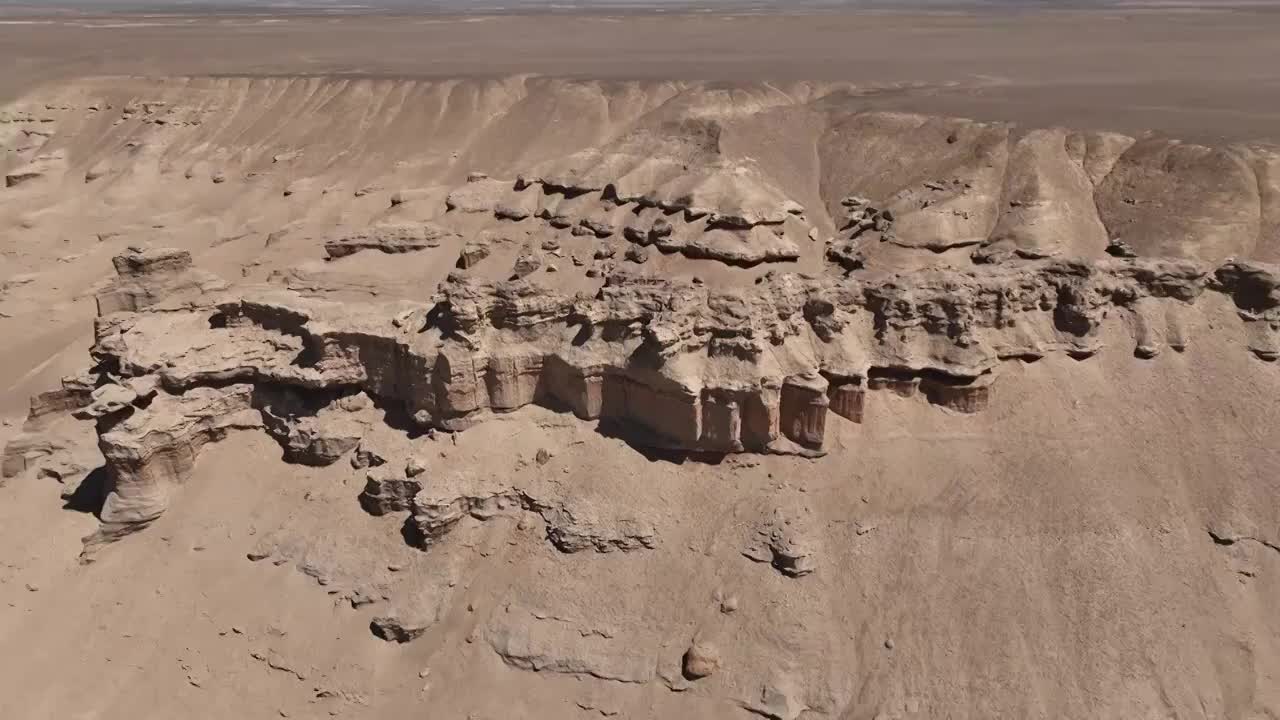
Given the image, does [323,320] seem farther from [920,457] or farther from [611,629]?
[920,457]

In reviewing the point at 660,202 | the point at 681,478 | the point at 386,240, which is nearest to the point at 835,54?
the point at 660,202

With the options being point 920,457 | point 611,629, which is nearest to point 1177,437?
point 920,457

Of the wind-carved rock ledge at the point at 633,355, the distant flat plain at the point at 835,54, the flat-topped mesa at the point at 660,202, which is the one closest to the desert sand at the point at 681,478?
the wind-carved rock ledge at the point at 633,355

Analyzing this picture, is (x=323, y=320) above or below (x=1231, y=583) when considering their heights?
above

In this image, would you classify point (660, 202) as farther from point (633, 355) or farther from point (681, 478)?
point (681, 478)

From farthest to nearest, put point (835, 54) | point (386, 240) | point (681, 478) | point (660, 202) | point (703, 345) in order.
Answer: point (835, 54), point (660, 202), point (386, 240), point (681, 478), point (703, 345)

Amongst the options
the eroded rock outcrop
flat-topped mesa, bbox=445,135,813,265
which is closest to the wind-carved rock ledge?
flat-topped mesa, bbox=445,135,813,265
